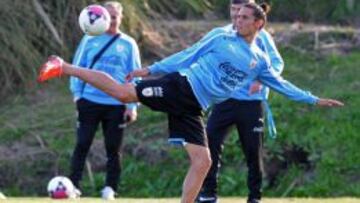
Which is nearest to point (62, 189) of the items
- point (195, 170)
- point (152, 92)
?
point (195, 170)

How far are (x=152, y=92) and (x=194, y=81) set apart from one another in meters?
0.42

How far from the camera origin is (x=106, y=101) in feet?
46.2

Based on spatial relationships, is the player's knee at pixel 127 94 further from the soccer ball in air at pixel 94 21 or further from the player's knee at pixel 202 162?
the soccer ball in air at pixel 94 21

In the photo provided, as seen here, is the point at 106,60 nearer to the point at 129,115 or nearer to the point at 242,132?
the point at 129,115

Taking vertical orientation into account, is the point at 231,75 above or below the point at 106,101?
above

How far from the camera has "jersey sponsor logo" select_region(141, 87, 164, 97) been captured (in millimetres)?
10812

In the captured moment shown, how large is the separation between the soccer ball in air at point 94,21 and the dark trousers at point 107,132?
4.72 feet

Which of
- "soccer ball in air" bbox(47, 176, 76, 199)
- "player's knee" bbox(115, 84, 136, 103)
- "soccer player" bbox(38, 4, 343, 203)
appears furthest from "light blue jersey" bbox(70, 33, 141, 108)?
"player's knee" bbox(115, 84, 136, 103)

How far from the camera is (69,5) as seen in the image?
2031 cm

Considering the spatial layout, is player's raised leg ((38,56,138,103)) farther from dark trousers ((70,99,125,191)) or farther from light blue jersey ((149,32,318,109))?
dark trousers ((70,99,125,191))

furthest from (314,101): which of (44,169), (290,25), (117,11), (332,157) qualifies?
(290,25)

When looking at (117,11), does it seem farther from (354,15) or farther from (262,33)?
(354,15)

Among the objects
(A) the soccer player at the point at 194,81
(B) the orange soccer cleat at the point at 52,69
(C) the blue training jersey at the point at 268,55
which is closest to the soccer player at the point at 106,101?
(C) the blue training jersey at the point at 268,55

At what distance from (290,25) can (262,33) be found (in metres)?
10.2
